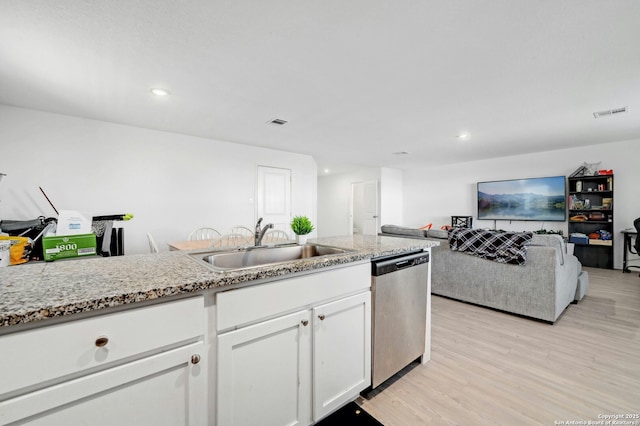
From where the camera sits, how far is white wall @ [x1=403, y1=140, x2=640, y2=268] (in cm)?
475

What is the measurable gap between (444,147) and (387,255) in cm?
417

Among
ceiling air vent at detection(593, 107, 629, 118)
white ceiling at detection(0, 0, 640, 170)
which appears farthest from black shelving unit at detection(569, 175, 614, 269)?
ceiling air vent at detection(593, 107, 629, 118)

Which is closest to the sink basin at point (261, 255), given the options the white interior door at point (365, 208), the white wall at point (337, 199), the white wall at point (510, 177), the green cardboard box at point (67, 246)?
the green cardboard box at point (67, 246)

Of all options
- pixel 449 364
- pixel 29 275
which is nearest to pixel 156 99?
pixel 29 275

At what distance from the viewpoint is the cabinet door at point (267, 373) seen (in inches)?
41.6

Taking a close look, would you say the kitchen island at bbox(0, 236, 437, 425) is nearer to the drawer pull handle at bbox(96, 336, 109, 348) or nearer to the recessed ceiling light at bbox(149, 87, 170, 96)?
the drawer pull handle at bbox(96, 336, 109, 348)

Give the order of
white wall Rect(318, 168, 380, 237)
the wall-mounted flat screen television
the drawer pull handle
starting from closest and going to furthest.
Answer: the drawer pull handle → the wall-mounted flat screen television → white wall Rect(318, 168, 380, 237)

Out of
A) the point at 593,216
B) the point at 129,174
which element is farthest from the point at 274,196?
the point at 593,216

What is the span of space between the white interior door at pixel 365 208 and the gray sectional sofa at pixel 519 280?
3865mm

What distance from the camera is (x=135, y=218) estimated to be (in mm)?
3814

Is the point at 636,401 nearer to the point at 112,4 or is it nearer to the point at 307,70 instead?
the point at 307,70

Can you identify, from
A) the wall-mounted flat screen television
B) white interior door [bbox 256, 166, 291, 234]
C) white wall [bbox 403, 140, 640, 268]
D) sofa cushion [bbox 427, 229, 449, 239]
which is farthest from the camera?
the wall-mounted flat screen television

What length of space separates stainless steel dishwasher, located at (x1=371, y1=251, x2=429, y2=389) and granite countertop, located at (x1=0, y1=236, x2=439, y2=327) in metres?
0.36

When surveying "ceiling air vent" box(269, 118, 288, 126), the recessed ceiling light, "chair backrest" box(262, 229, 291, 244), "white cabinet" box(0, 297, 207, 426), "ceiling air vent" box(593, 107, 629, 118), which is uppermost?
"ceiling air vent" box(593, 107, 629, 118)
